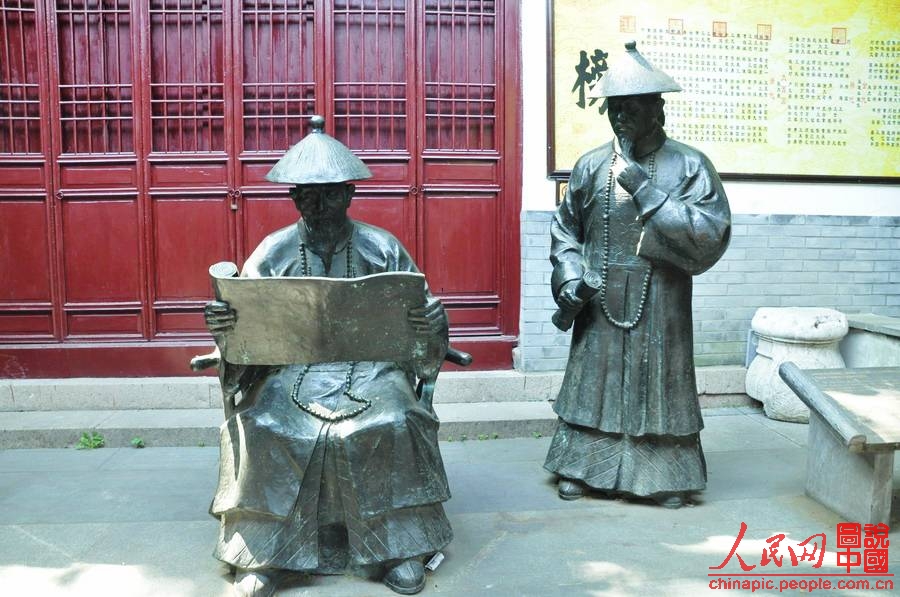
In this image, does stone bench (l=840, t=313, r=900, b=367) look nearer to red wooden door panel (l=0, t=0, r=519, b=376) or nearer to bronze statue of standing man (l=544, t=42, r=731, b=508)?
bronze statue of standing man (l=544, t=42, r=731, b=508)

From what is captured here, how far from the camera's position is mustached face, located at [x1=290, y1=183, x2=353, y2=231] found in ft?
12.1

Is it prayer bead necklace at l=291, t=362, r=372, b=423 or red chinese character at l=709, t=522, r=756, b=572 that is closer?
prayer bead necklace at l=291, t=362, r=372, b=423

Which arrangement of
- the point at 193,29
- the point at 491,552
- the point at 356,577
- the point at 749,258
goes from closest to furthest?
1. the point at 356,577
2. the point at 491,552
3. the point at 193,29
4. the point at 749,258

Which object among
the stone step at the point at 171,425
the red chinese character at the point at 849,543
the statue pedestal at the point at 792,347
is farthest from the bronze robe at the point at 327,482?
the statue pedestal at the point at 792,347

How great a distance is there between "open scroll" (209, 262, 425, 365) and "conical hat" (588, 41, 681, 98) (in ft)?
5.07

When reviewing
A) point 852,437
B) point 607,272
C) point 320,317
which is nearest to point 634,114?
point 607,272

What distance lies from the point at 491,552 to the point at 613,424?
3.32 ft

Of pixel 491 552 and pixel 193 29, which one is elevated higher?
pixel 193 29

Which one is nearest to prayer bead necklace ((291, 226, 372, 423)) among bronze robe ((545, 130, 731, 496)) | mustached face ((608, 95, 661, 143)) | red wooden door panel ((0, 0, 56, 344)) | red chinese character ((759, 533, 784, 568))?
bronze robe ((545, 130, 731, 496))

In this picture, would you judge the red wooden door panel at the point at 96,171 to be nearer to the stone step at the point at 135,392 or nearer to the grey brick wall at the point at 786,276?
the stone step at the point at 135,392

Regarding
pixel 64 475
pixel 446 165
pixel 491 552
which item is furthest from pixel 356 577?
pixel 446 165

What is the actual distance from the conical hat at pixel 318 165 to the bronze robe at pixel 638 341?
1369 millimetres

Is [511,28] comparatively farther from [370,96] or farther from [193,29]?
[193,29]

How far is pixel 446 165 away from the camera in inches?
249
